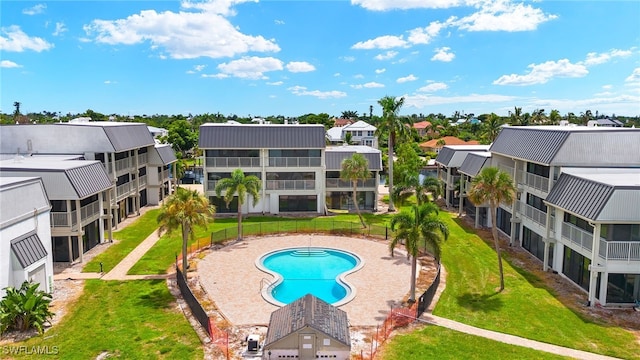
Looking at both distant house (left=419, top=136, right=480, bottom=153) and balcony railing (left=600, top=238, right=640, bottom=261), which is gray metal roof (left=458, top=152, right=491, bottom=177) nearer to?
balcony railing (left=600, top=238, right=640, bottom=261)

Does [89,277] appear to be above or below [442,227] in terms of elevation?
below

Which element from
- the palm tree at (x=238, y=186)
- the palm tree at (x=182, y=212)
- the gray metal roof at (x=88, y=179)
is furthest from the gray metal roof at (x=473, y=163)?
the gray metal roof at (x=88, y=179)

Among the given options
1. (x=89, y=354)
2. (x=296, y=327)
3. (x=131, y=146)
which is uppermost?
(x=131, y=146)

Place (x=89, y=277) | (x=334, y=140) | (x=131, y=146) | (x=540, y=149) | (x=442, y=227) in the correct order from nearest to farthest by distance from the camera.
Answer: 1. (x=442, y=227)
2. (x=89, y=277)
3. (x=540, y=149)
4. (x=131, y=146)
5. (x=334, y=140)

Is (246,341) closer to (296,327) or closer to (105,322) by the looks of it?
(296,327)

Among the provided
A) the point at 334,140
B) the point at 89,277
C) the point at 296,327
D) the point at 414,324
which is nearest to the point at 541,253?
the point at 414,324

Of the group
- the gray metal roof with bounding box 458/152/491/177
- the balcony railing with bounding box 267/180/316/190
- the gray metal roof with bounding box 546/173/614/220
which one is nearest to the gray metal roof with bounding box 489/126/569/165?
the gray metal roof with bounding box 546/173/614/220

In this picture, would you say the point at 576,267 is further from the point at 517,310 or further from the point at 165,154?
the point at 165,154
